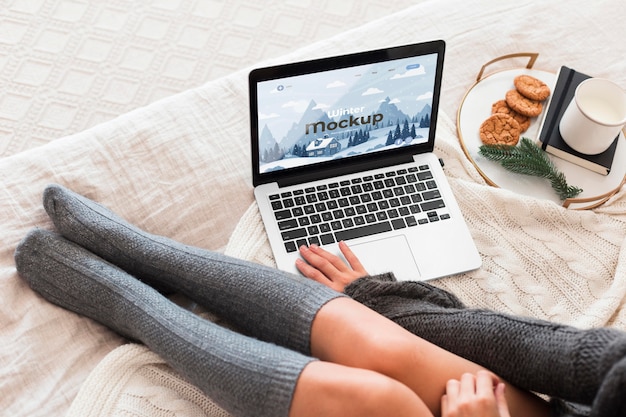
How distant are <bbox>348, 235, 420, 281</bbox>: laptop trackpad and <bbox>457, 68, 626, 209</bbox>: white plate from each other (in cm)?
20

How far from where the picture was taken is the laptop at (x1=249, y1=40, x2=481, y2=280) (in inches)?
38.8

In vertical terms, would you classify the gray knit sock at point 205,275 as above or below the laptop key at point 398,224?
below

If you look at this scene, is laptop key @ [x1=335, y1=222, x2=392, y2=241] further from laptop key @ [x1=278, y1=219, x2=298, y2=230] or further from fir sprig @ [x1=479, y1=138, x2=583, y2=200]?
fir sprig @ [x1=479, y1=138, x2=583, y2=200]

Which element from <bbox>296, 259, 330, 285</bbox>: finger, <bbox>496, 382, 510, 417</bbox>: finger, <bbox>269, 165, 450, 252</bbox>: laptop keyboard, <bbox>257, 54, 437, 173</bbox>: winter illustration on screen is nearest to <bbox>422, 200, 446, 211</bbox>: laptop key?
<bbox>269, 165, 450, 252</bbox>: laptop keyboard

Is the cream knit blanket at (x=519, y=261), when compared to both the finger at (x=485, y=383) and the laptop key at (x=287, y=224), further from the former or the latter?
the finger at (x=485, y=383)

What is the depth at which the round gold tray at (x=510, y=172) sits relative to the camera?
107 centimetres

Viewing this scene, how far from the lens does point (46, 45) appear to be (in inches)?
58.7

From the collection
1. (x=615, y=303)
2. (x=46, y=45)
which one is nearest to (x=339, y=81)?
(x=615, y=303)

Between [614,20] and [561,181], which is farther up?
[614,20]

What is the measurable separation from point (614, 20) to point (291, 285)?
2.73ft

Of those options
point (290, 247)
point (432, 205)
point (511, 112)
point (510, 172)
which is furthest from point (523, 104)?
point (290, 247)

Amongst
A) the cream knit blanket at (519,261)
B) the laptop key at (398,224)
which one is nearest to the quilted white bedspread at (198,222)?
the cream knit blanket at (519,261)

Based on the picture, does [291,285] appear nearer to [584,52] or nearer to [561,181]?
[561,181]

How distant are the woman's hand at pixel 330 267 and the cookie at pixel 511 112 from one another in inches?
14.8
